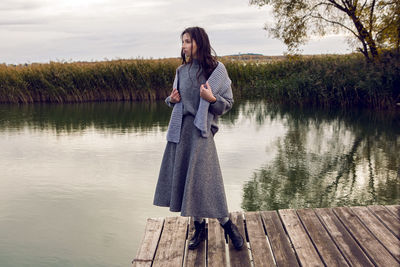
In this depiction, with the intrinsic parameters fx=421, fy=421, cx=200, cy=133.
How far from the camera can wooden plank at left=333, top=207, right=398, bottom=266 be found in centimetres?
273

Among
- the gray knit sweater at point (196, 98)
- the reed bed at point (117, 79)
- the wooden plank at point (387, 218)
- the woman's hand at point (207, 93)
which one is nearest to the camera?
the woman's hand at point (207, 93)

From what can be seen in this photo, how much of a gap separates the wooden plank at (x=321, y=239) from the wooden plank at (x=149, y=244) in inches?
44.6

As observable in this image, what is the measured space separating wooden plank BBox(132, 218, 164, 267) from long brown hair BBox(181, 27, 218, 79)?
49.0 inches

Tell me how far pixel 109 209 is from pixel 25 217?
0.89 m

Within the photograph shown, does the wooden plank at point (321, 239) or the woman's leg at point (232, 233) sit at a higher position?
the woman's leg at point (232, 233)

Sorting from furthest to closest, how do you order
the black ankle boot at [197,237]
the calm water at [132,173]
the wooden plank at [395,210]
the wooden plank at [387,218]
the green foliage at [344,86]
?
the green foliage at [344,86] < the calm water at [132,173] < the wooden plank at [395,210] < the wooden plank at [387,218] < the black ankle boot at [197,237]

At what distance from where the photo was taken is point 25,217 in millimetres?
4574

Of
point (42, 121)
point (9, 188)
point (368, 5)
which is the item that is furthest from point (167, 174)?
point (368, 5)

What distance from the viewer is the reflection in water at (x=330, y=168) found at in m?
4.91

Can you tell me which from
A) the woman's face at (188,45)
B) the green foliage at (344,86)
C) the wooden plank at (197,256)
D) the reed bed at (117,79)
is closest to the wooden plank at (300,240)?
the wooden plank at (197,256)

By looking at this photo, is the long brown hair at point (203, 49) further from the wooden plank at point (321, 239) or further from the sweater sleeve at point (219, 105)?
the wooden plank at point (321, 239)

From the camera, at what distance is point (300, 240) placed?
3.03 m

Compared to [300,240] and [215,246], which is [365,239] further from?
[215,246]

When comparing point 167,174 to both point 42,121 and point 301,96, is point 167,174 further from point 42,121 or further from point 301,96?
point 301,96
